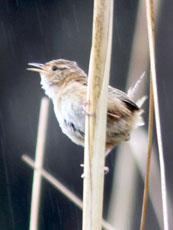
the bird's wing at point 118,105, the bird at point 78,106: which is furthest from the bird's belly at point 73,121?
the bird's wing at point 118,105

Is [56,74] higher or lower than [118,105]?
higher

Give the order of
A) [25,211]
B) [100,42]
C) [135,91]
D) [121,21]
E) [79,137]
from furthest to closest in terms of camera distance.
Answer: [121,21] → [25,211] → [135,91] → [79,137] → [100,42]

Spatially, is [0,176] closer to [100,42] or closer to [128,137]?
[128,137]

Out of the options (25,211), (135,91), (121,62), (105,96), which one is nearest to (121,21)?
(121,62)

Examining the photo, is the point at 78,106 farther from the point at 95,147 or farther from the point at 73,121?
the point at 95,147

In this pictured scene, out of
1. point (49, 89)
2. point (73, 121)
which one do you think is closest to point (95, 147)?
point (73, 121)

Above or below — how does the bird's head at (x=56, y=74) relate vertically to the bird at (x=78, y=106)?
above

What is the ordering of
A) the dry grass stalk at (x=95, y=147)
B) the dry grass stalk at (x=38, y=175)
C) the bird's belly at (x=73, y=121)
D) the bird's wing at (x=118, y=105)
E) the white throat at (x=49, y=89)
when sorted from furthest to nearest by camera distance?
the white throat at (x=49, y=89) → the bird's wing at (x=118, y=105) → the bird's belly at (x=73, y=121) → the dry grass stalk at (x=38, y=175) → the dry grass stalk at (x=95, y=147)

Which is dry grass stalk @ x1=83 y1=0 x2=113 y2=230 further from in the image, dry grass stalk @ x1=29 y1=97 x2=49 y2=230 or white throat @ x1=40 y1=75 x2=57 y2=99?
white throat @ x1=40 y1=75 x2=57 y2=99

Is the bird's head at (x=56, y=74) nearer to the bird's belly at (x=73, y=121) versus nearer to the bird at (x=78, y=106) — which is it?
the bird at (x=78, y=106)
